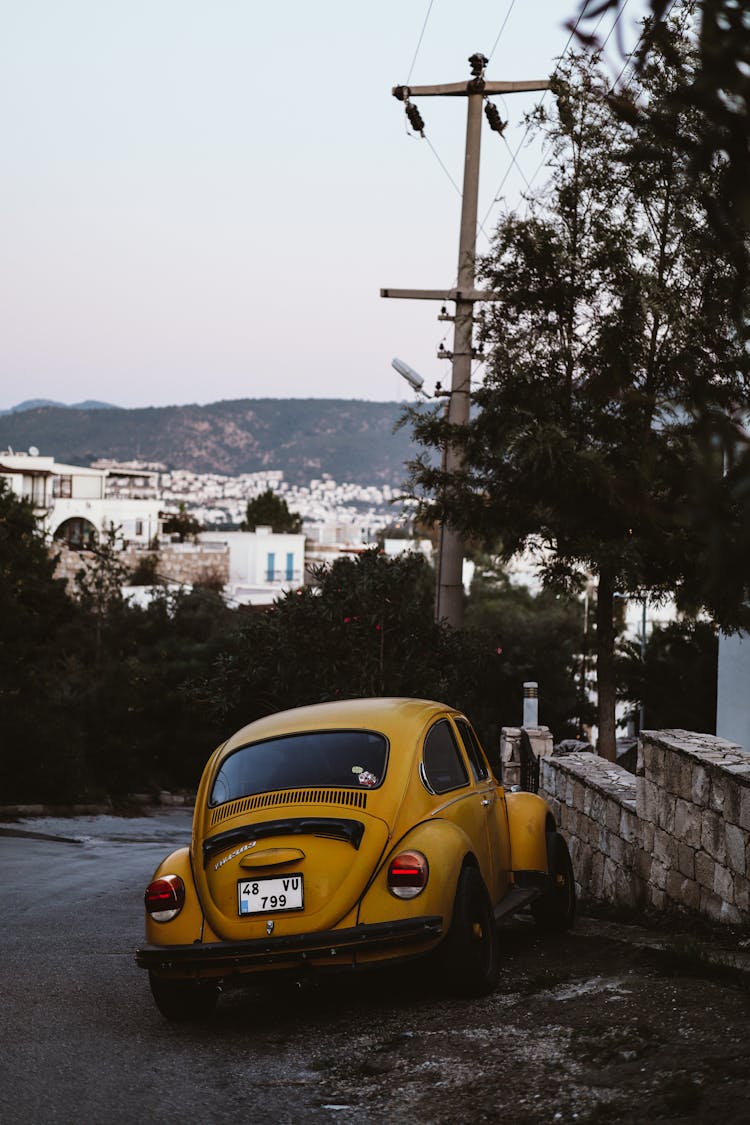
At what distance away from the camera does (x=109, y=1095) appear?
5.72 m

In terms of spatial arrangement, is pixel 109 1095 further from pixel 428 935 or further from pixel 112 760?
pixel 112 760

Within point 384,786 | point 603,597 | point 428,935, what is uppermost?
point 603,597

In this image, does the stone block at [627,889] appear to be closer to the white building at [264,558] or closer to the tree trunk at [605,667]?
the tree trunk at [605,667]

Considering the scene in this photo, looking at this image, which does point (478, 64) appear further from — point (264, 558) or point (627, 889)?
point (264, 558)

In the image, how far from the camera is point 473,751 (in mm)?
8992

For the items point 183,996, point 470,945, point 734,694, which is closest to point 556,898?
point 470,945

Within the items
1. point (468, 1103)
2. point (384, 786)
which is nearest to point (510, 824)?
point (384, 786)

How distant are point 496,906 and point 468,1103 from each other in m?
2.80

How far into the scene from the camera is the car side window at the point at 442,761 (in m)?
7.95

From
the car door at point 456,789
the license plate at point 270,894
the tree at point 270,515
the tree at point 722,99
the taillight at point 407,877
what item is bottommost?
the license plate at point 270,894

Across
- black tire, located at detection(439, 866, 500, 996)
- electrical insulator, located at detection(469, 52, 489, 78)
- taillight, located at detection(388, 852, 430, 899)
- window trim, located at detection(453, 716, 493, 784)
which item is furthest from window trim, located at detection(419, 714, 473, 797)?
electrical insulator, located at detection(469, 52, 489, 78)

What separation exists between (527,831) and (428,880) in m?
2.22

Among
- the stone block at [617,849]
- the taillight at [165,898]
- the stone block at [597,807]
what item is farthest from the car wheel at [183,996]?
the stone block at [597,807]

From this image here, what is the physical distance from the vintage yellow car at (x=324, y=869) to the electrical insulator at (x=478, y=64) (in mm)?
16483
